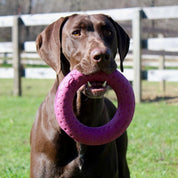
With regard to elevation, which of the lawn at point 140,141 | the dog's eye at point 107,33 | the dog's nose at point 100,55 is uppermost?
the dog's eye at point 107,33

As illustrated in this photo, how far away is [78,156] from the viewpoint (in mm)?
2848

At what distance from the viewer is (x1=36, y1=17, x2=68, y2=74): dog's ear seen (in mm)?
2969

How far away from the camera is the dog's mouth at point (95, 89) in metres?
2.69

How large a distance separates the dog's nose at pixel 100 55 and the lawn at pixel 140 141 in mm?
1775

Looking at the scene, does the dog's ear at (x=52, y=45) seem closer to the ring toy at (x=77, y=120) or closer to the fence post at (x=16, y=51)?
the ring toy at (x=77, y=120)

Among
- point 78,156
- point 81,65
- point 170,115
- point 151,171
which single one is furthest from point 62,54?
point 170,115

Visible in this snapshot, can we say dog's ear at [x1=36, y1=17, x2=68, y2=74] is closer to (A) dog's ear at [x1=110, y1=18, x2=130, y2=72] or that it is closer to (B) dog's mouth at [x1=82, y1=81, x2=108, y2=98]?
(B) dog's mouth at [x1=82, y1=81, x2=108, y2=98]

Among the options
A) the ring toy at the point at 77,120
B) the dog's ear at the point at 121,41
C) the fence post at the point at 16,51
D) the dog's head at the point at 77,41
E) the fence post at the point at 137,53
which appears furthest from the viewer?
the fence post at the point at 16,51

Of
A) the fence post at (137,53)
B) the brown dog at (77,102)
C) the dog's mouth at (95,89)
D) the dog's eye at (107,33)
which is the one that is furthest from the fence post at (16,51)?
the dog's mouth at (95,89)

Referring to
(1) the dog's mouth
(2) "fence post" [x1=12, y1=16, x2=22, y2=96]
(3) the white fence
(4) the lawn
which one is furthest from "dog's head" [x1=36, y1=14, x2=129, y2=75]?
(2) "fence post" [x1=12, y1=16, x2=22, y2=96]

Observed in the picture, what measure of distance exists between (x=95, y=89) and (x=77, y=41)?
19.4 inches

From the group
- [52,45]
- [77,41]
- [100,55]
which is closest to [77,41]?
[77,41]

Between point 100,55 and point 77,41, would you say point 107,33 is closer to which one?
point 77,41

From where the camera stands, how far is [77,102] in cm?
299
